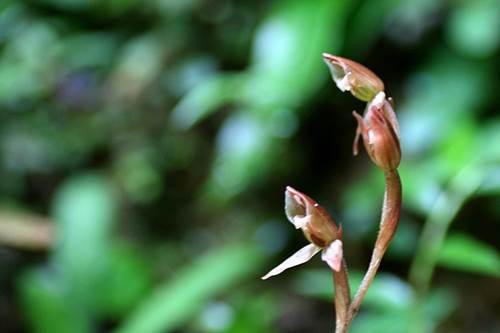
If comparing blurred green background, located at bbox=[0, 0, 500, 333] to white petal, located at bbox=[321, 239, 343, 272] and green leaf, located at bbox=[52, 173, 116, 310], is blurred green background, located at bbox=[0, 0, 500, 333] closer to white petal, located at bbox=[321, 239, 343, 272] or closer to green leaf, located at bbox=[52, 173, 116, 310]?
green leaf, located at bbox=[52, 173, 116, 310]

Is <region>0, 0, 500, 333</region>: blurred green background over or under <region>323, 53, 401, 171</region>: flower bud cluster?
under

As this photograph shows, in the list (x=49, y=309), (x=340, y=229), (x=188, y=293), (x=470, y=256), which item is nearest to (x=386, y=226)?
(x=340, y=229)

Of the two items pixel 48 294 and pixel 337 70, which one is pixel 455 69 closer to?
pixel 48 294

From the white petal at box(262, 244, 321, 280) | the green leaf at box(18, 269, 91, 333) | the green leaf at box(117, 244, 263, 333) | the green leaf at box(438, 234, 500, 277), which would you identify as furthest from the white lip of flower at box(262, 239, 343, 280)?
the green leaf at box(18, 269, 91, 333)

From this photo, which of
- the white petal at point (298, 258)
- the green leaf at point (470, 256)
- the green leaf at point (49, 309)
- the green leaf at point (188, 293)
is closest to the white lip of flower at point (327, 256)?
the white petal at point (298, 258)

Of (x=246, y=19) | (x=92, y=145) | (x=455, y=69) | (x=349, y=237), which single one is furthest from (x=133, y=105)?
(x=455, y=69)

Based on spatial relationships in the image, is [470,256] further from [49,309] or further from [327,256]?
[49,309]

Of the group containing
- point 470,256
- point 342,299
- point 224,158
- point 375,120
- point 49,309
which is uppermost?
point 375,120
